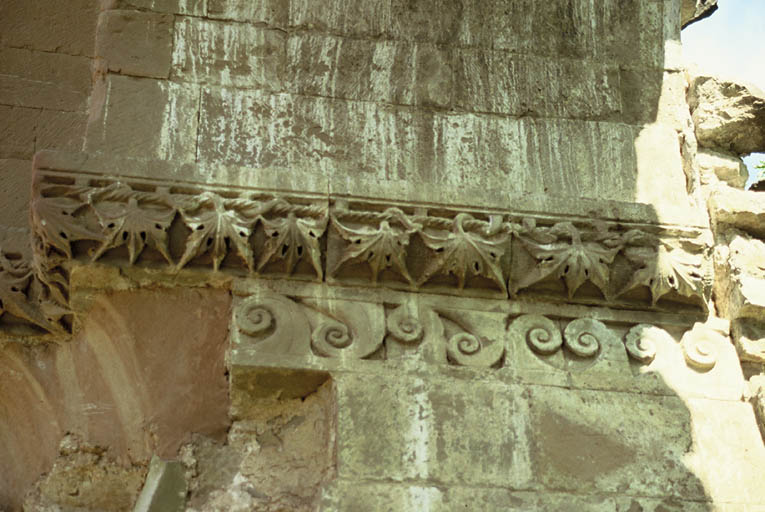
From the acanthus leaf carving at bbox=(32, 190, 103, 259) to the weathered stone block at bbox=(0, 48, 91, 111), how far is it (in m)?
1.18

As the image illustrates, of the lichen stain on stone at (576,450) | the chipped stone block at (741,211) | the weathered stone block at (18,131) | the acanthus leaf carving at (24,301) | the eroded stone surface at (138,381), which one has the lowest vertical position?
the lichen stain on stone at (576,450)

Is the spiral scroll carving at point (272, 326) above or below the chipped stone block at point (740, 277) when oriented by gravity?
below

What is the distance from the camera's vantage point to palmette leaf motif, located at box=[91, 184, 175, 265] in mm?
4582

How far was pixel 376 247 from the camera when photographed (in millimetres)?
4695

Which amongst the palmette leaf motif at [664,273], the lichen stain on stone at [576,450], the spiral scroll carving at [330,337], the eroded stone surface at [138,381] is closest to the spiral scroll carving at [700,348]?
the palmette leaf motif at [664,273]

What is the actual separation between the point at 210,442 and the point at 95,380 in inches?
21.7

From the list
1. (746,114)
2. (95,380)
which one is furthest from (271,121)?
(746,114)

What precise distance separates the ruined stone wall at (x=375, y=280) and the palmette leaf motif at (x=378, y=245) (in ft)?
0.04

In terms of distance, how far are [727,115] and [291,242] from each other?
6.53 ft

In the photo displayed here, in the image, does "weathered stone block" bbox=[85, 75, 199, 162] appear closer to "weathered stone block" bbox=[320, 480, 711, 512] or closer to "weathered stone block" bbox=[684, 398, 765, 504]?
"weathered stone block" bbox=[320, 480, 711, 512]

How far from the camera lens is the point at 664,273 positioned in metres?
4.86

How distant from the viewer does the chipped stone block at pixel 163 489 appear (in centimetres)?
441

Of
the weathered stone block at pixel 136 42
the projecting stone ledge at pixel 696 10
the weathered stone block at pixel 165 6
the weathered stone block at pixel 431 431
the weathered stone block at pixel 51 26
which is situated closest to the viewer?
the weathered stone block at pixel 431 431

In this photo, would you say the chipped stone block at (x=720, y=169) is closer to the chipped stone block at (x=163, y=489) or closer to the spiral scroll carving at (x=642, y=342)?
the spiral scroll carving at (x=642, y=342)
